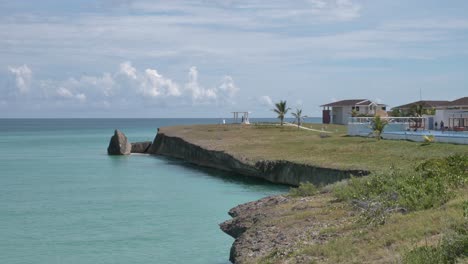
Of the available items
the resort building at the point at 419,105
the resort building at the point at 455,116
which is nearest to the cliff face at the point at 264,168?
the resort building at the point at 455,116

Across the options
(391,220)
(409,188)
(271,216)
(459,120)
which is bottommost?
(271,216)

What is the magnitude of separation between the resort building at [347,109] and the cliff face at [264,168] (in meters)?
35.4

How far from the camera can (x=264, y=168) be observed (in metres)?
48.6

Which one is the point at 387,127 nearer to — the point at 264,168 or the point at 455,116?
the point at 455,116

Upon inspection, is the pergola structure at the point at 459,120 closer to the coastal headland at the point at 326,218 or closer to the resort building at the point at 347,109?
the coastal headland at the point at 326,218

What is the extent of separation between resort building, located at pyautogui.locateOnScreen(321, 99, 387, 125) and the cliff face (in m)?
35.4

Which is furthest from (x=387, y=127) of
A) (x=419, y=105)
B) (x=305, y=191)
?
(x=305, y=191)

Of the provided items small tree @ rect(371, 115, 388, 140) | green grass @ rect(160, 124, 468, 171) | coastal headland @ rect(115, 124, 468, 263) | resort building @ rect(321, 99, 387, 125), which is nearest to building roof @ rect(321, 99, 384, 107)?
resort building @ rect(321, 99, 387, 125)

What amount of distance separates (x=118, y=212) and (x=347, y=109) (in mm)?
80213

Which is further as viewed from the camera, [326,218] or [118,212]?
[118,212]

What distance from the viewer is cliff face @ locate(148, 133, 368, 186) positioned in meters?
40.4

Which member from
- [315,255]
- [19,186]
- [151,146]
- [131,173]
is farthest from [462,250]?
[151,146]

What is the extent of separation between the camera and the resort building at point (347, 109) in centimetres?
10625

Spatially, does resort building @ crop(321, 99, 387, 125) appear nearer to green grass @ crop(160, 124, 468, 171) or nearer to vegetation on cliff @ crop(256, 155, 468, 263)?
green grass @ crop(160, 124, 468, 171)
